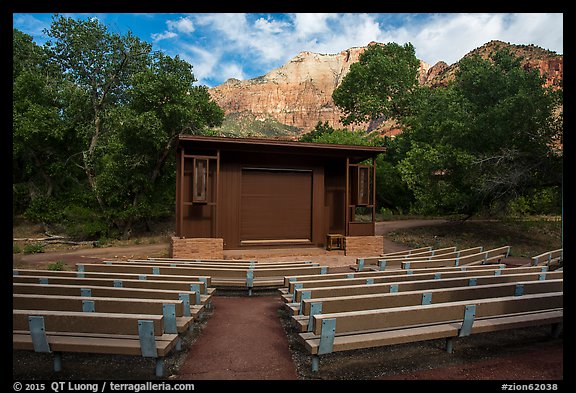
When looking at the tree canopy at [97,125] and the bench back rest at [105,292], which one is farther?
the tree canopy at [97,125]

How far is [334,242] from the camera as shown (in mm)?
11859

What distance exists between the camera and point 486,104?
1593cm

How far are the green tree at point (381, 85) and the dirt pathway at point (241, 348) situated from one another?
101 ft

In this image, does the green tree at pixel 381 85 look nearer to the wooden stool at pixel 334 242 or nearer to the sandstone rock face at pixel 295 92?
the wooden stool at pixel 334 242

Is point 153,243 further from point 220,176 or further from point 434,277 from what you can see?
point 434,277

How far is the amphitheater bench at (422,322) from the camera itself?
3.01 metres

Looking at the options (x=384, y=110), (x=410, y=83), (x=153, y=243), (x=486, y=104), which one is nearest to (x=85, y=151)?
(x=153, y=243)

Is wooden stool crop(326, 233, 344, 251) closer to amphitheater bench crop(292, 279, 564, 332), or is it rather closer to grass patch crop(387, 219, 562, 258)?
grass patch crop(387, 219, 562, 258)

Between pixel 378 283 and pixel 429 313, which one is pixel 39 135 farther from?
pixel 429 313

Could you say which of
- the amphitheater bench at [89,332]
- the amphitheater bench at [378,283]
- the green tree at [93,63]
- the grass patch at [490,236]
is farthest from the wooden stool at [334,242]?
the green tree at [93,63]

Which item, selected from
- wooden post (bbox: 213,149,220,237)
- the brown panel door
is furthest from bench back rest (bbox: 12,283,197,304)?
the brown panel door

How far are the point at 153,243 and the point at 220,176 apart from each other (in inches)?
294

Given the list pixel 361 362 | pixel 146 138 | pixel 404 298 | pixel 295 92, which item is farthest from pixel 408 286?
pixel 295 92
